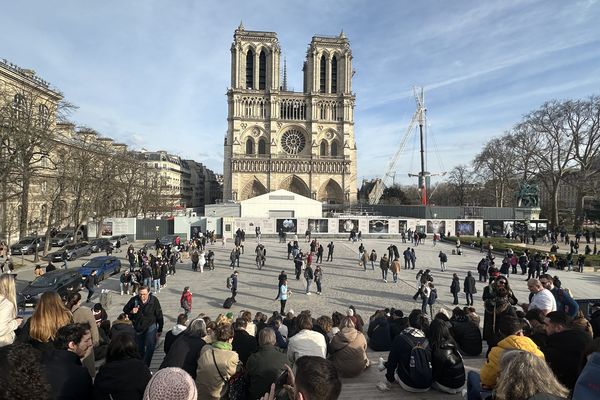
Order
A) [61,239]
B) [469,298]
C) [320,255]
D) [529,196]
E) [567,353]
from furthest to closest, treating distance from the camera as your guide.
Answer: [529,196]
[61,239]
[320,255]
[469,298]
[567,353]

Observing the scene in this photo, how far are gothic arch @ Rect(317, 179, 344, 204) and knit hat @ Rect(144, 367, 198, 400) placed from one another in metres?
61.6

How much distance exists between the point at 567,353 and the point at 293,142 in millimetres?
62683

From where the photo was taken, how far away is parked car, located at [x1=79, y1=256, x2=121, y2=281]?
647 inches

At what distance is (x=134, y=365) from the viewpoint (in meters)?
3.08

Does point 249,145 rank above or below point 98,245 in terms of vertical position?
above

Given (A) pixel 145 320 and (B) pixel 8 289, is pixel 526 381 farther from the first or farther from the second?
(A) pixel 145 320

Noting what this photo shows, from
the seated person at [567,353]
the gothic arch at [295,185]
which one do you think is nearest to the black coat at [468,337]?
the seated person at [567,353]

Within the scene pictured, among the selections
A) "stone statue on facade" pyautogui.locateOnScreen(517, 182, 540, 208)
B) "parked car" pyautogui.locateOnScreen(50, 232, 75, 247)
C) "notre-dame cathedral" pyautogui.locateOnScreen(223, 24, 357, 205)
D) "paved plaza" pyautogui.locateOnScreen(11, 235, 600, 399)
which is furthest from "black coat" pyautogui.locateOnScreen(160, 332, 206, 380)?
"notre-dame cathedral" pyautogui.locateOnScreen(223, 24, 357, 205)

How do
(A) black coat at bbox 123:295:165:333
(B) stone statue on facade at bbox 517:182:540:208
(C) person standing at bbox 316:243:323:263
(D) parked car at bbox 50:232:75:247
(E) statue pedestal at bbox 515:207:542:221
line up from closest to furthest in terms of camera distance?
(A) black coat at bbox 123:295:165:333, (C) person standing at bbox 316:243:323:263, (D) parked car at bbox 50:232:75:247, (E) statue pedestal at bbox 515:207:542:221, (B) stone statue on facade at bbox 517:182:540:208

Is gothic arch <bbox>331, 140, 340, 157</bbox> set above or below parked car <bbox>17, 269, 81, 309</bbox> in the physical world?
above

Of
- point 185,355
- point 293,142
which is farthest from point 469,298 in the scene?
point 293,142

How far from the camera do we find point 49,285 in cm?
1277

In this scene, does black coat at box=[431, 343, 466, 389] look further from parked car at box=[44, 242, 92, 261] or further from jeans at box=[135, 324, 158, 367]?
parked car at box=[44, 242, 92, 261]

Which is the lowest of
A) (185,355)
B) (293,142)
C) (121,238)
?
(121,238)
